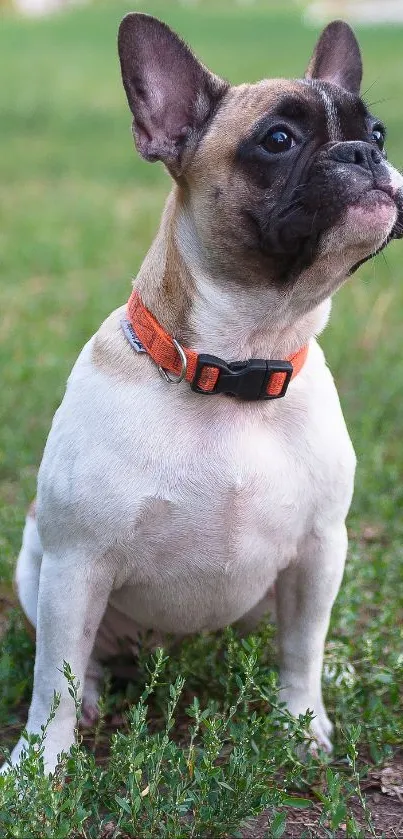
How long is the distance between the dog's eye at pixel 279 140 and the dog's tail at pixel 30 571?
52.1 inches

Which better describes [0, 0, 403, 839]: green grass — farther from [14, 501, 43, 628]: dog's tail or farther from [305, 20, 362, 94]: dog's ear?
[305, 20, 362, 94]: dog's ear

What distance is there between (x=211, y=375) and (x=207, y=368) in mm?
22

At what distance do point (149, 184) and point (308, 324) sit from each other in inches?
337

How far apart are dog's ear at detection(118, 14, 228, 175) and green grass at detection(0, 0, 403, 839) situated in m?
0.86

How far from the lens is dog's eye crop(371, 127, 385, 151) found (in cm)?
303

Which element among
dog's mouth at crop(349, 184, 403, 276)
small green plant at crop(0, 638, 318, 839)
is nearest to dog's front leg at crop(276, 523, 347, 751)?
small green plant at crop(0, 638, 318, 839)

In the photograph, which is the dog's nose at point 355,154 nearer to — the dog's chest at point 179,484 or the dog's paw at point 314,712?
the dog's chest at point 179,484

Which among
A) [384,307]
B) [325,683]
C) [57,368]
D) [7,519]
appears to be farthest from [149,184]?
[325,683]

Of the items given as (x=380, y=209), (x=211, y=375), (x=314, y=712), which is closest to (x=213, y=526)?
(x=211, y=375)

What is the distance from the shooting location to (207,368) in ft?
9.70

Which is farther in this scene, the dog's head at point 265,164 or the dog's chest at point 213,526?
the dog's chest at point 213,526

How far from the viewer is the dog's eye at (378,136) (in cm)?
303

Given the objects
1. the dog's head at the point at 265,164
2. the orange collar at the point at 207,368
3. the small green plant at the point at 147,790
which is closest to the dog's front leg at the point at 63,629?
the small green plant at the point at 147,790

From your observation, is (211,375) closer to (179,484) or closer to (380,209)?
(179,484)
